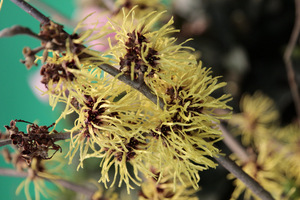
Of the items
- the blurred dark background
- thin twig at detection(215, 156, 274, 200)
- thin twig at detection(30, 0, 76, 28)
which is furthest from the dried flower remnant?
the blurred dark background

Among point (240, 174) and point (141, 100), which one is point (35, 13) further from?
point (240, 174)

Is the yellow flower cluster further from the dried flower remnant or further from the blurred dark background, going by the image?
the blurred dark background

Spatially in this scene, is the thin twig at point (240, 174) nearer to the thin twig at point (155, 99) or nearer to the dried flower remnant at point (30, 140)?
the thin twig at point (155, 99)

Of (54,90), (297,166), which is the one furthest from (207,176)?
(54,90)

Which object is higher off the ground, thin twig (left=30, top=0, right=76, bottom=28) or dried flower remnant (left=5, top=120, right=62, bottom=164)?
thin twig (left=30, top=0, right=76, bottom=28)

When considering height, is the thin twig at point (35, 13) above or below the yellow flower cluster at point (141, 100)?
above

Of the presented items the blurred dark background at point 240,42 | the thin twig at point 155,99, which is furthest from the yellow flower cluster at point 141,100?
the blurred dark background at point 240,42

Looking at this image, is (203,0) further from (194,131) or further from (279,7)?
(194,131)

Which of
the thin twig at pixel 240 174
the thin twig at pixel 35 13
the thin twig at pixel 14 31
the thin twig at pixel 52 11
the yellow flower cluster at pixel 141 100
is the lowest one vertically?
the thin twig at pixel 240 174

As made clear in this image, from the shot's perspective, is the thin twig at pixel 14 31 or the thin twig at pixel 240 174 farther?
the thin twig at pixel 240 174
